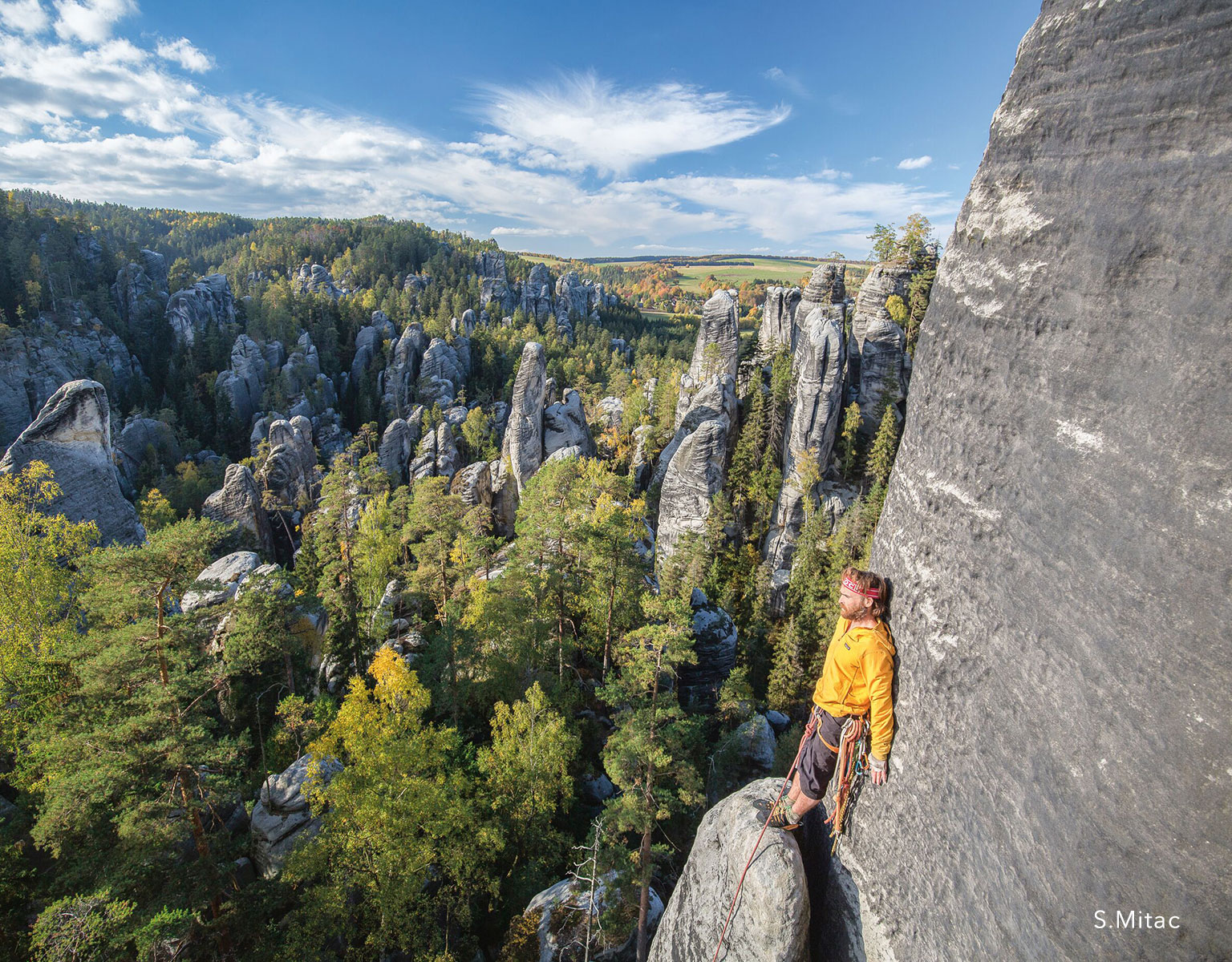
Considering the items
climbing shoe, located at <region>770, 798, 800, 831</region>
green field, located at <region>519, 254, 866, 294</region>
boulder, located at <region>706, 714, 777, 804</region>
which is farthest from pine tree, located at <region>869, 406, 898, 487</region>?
green field, located at <region>519, 254, 866, 294</region>

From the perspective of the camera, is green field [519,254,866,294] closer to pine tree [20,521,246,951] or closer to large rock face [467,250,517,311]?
large rock face [467,250,517,311]

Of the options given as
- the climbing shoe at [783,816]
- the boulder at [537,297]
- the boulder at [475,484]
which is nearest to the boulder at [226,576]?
the boulder at [475,484]

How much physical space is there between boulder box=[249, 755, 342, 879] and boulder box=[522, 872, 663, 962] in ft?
19.5

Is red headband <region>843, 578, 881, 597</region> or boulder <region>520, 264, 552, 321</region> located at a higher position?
red headband <region>843, 578, 881, 597</region>

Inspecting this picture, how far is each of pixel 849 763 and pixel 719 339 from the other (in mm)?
34696

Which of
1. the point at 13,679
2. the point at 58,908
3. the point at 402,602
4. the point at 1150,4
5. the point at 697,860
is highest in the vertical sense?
the point at 1150,4

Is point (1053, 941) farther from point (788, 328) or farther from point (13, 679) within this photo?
point (788, 328)

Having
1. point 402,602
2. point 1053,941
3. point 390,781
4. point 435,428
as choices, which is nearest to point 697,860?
point 1053,941

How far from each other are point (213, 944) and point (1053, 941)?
46.2 feet

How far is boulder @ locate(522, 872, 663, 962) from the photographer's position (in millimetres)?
11422

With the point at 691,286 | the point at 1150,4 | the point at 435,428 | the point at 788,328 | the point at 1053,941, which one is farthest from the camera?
the point at 691,286

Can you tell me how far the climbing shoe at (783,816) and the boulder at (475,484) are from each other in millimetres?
35190

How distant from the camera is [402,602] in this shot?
24109mm

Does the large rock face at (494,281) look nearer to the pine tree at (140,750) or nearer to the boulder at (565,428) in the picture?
the boulder at (565,428)
